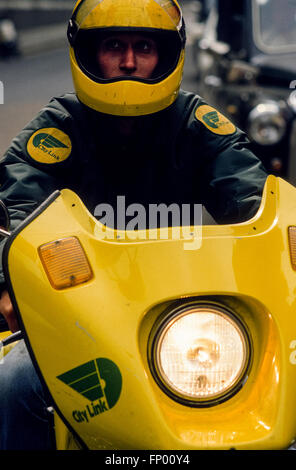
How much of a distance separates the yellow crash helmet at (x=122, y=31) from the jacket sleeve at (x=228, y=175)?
0.19 meters

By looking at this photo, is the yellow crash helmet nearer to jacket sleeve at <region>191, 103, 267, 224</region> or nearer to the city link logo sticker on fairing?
jacket sleeve at <region>191, 103, 267, 224</region>

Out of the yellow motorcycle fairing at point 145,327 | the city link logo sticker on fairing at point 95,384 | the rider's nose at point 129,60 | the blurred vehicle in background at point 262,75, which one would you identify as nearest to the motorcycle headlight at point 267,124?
the blurred vehicle in background at point 262,75

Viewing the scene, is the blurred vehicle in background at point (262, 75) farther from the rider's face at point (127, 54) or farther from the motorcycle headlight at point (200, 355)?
the motorcycle headlight at point (200, 355)

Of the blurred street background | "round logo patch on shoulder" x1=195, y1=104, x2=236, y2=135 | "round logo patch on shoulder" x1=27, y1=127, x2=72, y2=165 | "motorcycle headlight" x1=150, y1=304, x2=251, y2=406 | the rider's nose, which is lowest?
the blurred street background

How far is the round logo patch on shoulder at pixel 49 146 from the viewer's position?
2.13 metres

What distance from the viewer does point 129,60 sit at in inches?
89.7

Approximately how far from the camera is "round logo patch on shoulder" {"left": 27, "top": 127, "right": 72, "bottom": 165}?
213cm

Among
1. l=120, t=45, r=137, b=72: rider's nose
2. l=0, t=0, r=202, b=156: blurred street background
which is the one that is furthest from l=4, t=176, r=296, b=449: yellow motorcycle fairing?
l=0, t=0, r=202, b=156: blurred street background

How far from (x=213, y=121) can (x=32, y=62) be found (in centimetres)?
2069

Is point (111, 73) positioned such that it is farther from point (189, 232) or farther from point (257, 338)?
point (257, 338)

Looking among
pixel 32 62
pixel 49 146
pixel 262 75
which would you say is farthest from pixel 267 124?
pixel 32 62

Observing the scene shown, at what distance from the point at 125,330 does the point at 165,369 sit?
0.12 metres

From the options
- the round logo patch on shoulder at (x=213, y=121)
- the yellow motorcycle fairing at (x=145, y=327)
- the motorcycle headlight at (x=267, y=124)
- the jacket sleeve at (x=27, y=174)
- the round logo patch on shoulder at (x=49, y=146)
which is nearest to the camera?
the yellow motorcycle fairing at (x=145, y=327)

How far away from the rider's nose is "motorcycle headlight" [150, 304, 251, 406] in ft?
3.63
